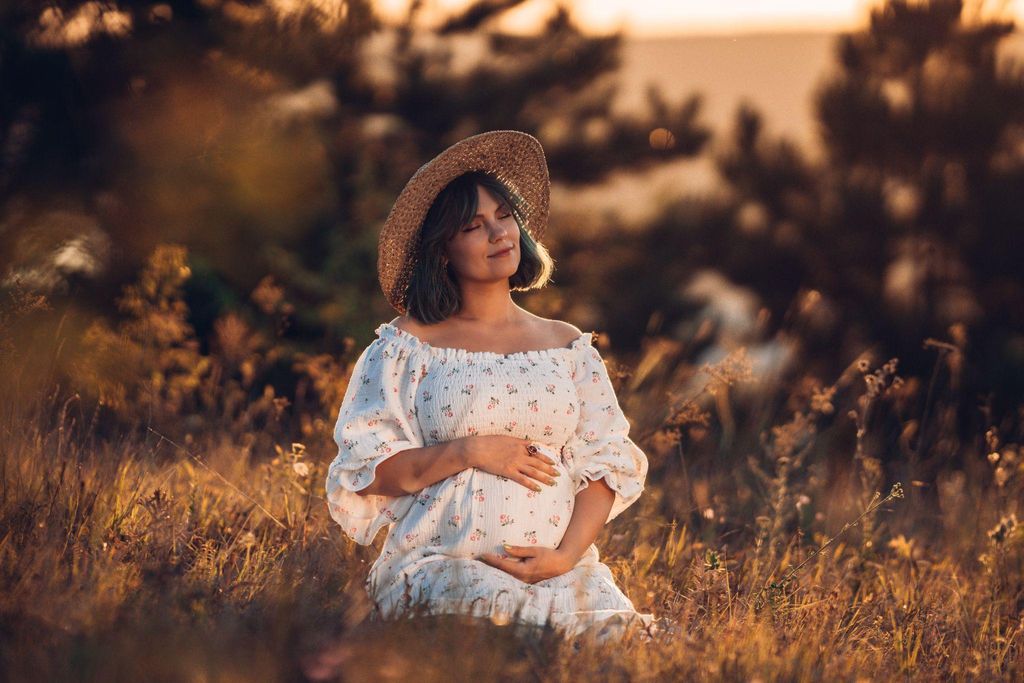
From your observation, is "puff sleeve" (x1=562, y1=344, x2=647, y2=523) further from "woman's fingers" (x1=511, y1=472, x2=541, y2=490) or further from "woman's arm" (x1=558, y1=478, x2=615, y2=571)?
"woman's fingers" (x1=511, y1=472, x2=541, y2=490)

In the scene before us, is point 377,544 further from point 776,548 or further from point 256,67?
point 256,67

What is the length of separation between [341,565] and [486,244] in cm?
102

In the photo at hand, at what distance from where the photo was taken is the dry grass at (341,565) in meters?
2.70

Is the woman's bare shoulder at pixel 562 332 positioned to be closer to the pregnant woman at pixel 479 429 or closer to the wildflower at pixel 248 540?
the pregnant woman at pixel 479 429

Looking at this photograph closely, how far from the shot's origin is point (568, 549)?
3.45 metres

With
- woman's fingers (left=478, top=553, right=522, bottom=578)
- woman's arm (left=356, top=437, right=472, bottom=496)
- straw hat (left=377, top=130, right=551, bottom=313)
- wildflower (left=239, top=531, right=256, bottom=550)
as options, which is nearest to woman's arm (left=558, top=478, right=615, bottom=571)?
woman's fingers (left=478, top=553, right=522, bottom=578)

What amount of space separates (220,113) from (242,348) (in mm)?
2369

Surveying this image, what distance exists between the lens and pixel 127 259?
7.12 m

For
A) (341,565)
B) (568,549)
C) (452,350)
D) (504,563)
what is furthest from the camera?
(341,565)

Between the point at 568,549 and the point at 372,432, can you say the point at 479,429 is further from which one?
the point at 568,549

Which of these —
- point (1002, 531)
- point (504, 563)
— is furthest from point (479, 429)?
point (1002, 531)

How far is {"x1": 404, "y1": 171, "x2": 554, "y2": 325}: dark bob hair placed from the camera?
3652 mm

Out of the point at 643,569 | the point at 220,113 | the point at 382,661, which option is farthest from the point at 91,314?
the point at 382,661

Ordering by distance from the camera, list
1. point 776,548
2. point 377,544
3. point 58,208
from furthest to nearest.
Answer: point 58,208, point 776,548, point 377,544
